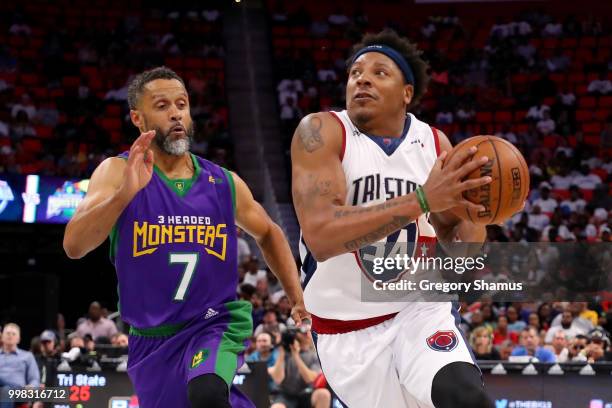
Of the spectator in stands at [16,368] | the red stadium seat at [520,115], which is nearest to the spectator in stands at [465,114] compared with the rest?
the red stadium seat at [520,115]

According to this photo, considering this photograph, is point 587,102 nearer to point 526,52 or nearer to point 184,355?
point 526,52

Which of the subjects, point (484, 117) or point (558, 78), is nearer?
point (484, 117)

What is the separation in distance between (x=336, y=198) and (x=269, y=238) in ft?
4.45

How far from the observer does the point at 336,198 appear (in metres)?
3.72

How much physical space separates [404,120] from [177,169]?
125cm

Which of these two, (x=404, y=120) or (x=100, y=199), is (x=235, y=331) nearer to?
(x=100, y=199)

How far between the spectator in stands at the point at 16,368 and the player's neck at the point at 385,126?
5434mm

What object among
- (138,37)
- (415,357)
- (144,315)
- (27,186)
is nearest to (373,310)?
(415,357)

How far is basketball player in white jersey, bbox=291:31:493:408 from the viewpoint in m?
3.57

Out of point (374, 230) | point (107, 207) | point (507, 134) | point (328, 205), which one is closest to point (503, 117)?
point (507, 134)

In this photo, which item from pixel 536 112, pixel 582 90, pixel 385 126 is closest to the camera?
pixel 385 126

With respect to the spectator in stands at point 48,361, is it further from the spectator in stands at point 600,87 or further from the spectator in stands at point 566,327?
the spectator in stands at point 600,87

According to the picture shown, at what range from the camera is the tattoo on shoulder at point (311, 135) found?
387 cm

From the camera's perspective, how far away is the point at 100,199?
4477 millimetres
